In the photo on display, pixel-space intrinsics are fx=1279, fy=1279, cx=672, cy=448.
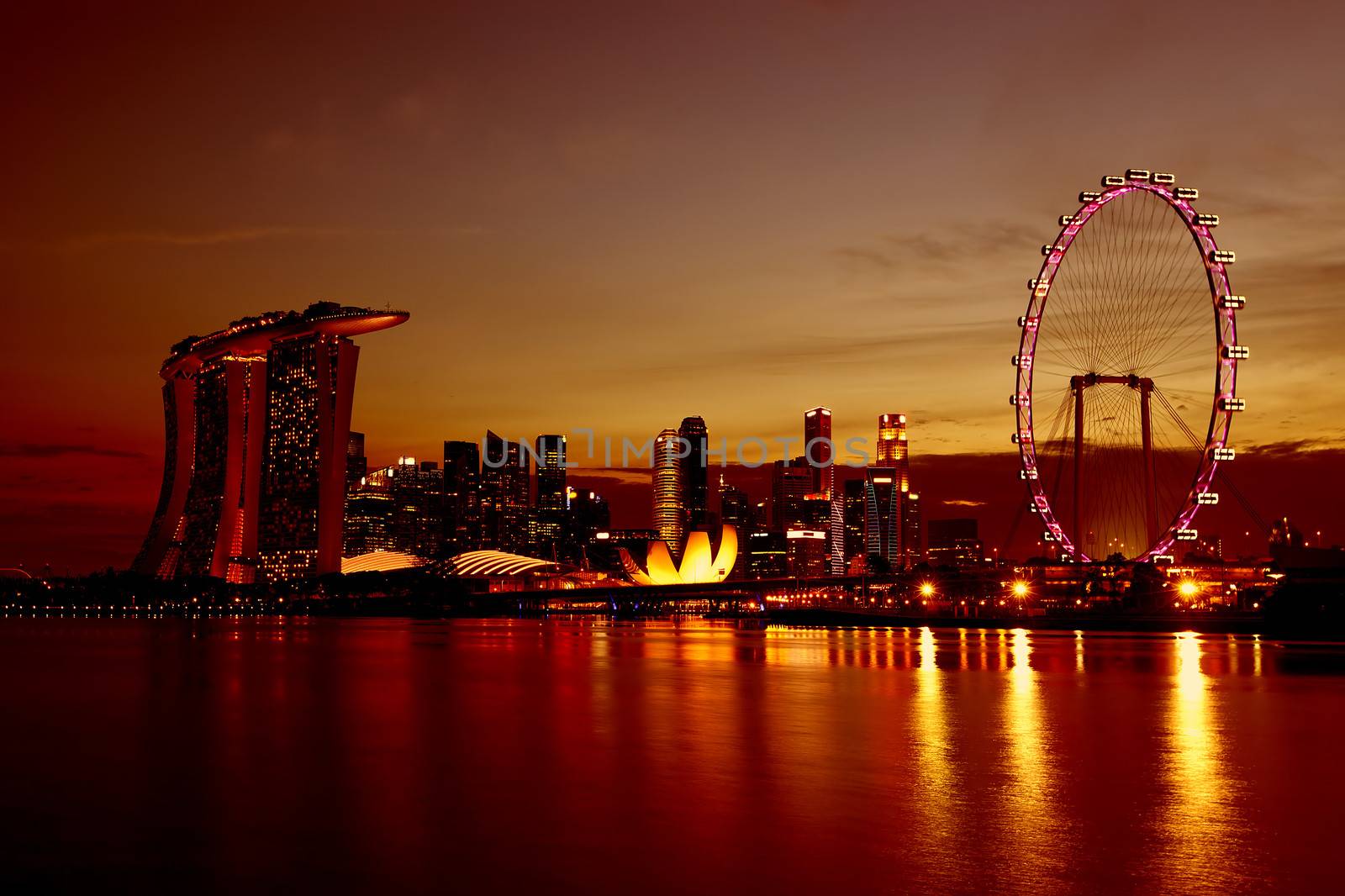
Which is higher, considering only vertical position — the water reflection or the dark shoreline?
the water reflection

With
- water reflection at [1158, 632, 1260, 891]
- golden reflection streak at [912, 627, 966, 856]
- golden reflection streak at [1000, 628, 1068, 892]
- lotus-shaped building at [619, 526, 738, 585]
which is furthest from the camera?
lotus-shaped building at [619, 526, 738, 585]

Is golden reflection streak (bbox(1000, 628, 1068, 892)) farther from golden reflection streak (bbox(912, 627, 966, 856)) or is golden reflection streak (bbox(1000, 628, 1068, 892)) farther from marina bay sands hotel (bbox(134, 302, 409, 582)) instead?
marina bay sands hotel (bbox(134, 302, 409, 582))

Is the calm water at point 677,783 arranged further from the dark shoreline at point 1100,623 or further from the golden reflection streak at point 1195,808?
the dark shoreline at point 1100,623

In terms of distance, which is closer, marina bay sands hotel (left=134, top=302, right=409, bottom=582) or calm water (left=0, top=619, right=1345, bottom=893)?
calm water (left=0, top=619, right=1345, bottom=893)

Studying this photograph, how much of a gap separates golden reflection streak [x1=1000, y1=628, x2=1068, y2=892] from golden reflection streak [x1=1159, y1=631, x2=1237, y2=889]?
1202 mm

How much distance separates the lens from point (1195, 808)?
55.8 feet

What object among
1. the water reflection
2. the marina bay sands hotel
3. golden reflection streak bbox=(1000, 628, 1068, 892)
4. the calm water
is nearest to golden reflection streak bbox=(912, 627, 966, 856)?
the calm water

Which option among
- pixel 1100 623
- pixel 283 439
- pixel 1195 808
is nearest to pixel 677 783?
pixel 1195 808

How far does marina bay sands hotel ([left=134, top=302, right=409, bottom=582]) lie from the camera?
585 feet

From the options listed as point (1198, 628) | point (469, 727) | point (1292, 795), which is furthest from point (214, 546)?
point (1292, 795)

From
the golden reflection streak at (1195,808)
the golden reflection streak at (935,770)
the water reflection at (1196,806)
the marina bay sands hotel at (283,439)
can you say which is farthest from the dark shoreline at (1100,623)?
the marina bay sands hotel at (283,439)

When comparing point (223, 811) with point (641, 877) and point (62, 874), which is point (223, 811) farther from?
point (641, 877)

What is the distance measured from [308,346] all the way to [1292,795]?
181m

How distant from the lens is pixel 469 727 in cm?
2648
